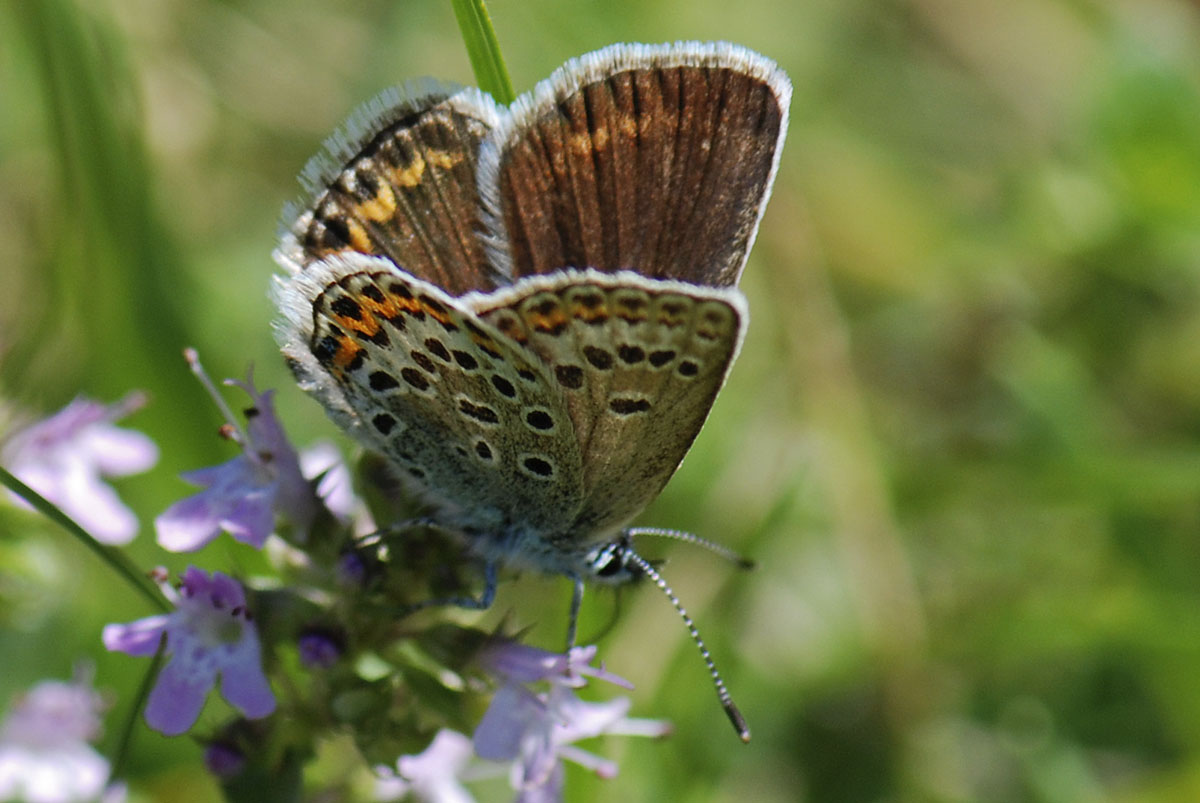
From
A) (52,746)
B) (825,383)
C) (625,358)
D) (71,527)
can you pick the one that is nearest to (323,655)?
(71,527)

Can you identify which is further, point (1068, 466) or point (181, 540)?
point (1068, 466)

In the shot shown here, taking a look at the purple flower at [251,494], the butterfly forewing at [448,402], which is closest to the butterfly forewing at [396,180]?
the butterfly forewing at [448,402]

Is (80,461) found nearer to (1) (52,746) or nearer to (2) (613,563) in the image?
(1) (52,746)

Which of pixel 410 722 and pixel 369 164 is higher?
pixel 369 164

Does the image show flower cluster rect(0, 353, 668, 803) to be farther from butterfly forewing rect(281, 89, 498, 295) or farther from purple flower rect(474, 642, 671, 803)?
butterfly forewing rect(281, 89, 498, 295)

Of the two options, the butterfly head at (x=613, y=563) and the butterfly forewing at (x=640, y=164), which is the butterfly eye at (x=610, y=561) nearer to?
the butterfly head at (x=613, y=563)

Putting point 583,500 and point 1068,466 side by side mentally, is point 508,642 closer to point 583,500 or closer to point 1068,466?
point 583,500

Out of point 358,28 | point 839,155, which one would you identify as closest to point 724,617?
point 839,155
